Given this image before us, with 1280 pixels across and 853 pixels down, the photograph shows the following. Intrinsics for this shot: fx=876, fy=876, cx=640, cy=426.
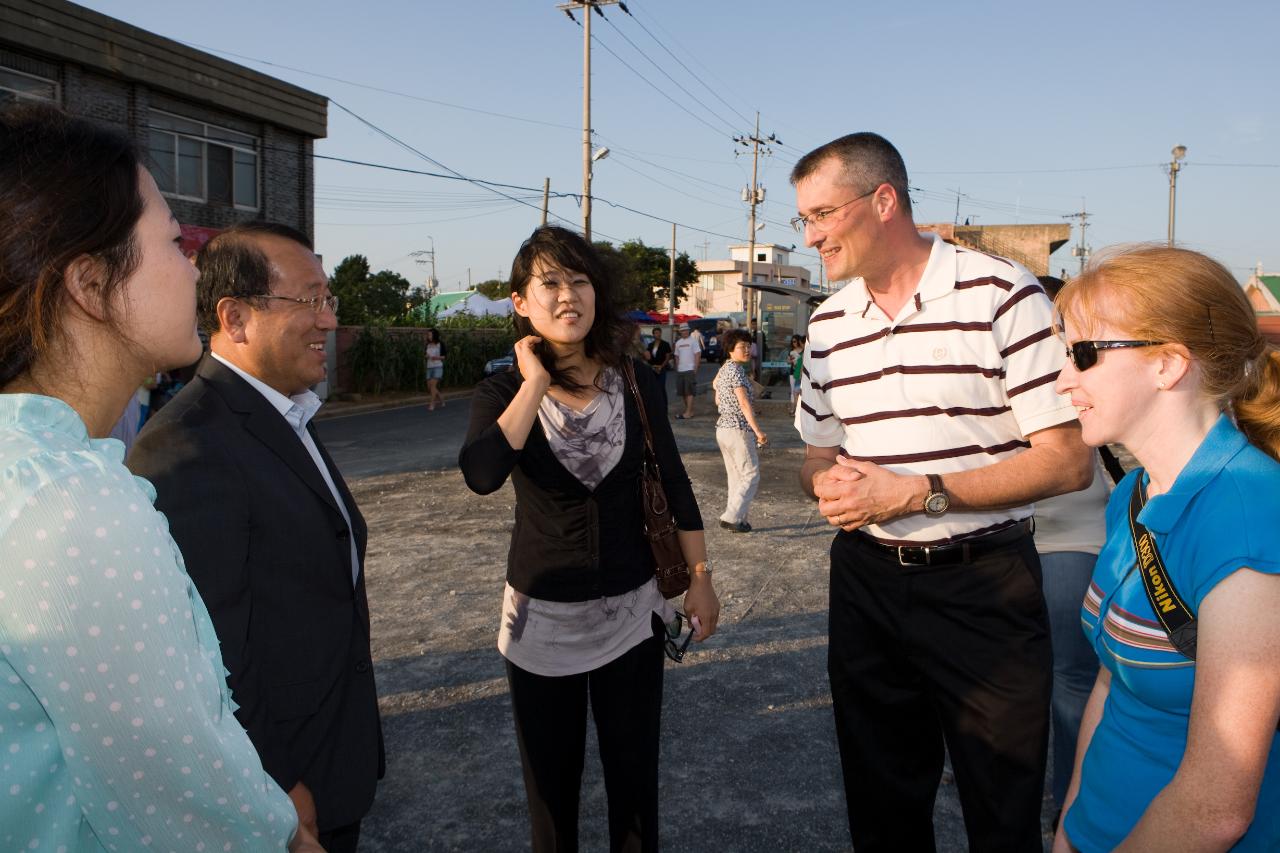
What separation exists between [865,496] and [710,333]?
186 ft

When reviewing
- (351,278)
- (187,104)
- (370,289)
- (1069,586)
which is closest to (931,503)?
(1069,586)

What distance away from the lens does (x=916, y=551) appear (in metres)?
2.57

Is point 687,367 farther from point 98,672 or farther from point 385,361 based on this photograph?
point 98,672

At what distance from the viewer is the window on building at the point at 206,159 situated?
18703 mm

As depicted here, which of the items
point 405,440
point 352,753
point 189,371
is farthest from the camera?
point 405,440

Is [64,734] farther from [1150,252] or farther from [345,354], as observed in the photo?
[345,354]

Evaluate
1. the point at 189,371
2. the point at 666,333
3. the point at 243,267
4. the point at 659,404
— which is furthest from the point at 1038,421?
the point at 666,333

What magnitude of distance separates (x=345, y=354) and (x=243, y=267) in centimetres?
2294

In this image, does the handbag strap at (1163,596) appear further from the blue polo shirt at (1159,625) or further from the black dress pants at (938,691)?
the black dress pants at (938,691)

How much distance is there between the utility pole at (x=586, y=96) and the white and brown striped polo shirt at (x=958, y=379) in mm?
25818

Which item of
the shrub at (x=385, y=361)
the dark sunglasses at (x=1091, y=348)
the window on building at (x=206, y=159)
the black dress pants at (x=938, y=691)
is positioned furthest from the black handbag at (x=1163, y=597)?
the shrub at (x=385, y=361)

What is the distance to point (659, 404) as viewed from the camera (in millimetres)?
3098

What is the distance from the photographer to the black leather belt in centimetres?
253

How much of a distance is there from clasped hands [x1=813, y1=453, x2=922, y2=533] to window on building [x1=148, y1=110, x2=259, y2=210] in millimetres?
19236
